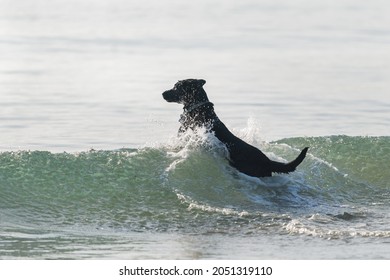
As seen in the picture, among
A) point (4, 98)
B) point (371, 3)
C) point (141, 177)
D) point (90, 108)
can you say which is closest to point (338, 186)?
point (141, 177)

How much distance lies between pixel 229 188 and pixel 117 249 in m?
3.02

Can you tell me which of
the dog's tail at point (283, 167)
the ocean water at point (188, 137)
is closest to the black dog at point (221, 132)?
the dog's tail at point (283, 167)

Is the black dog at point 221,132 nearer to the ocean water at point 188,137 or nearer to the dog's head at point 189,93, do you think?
the dog's head at point 189,93

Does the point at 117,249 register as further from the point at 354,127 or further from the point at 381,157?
the point at 354,127

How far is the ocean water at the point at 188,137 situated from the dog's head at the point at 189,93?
522 mm

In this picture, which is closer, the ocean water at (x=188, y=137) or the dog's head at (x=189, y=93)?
the ocean water at (x=188, y=137)

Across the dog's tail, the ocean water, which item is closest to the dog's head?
the ocean water

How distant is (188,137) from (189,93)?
24.2 inches

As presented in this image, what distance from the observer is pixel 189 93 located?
1585 centimetres

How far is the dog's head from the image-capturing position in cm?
1578

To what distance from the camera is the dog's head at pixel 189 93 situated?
15.8 metres

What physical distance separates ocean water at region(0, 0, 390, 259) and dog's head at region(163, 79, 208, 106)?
0.52m

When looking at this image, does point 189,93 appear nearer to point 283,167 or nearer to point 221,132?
point 221,132

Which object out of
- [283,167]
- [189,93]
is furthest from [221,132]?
[283,167]
